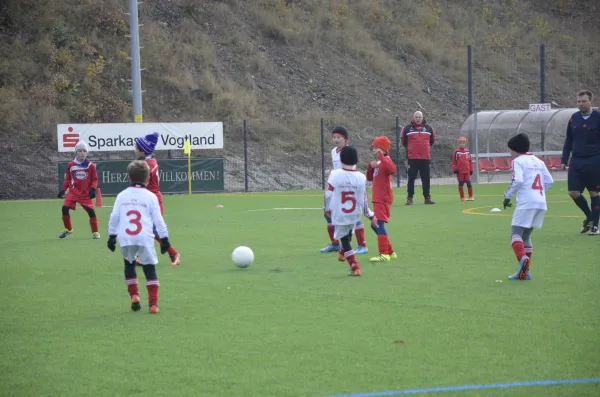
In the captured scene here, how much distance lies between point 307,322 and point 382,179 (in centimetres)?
490

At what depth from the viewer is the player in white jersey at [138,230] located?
9.13m

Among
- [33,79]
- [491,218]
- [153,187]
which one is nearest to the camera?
[153,187]

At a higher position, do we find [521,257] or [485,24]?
[485,24]

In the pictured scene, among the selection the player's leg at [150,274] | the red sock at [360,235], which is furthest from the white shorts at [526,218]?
the player's leg at [150,274]

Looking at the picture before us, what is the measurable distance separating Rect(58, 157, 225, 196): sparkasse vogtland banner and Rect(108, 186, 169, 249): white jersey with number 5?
22.7 meters

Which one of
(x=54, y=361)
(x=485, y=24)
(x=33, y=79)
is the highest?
(x=485, y=24)

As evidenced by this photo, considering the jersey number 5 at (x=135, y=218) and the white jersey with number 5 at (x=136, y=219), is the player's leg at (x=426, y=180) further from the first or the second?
the jersey number 5 at (x=135, y=218)

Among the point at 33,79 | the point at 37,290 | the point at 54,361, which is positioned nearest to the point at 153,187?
the point at 37,290

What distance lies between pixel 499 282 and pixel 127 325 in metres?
4.39

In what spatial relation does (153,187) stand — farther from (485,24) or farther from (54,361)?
(485,24)

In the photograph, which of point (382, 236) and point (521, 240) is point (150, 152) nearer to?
point (382, 236)

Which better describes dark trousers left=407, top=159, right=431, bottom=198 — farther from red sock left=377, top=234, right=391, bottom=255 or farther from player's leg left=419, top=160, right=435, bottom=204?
red sock left=377, top=234, right=391, bottom=255

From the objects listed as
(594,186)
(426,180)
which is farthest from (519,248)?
(426,180)

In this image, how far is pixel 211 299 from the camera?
32.4 ft
